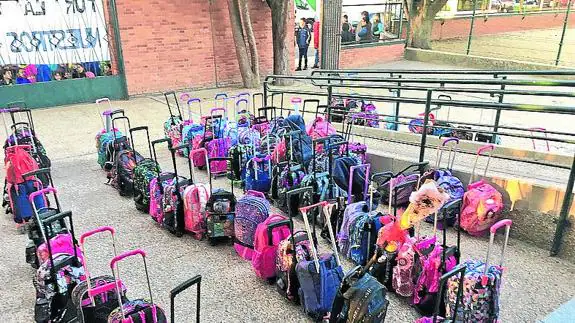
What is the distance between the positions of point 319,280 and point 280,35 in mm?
9222

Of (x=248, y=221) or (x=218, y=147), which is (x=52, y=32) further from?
(x=248, y=221)

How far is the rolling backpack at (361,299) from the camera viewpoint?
256cm

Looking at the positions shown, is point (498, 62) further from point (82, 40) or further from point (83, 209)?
point (83, 209)

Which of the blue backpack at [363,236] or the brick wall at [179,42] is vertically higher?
the brick wall at [179,42]

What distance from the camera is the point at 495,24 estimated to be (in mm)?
19969

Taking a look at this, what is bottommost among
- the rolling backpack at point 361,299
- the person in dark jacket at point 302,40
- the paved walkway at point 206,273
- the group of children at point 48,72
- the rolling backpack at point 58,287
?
the paved walkway at point 206,273

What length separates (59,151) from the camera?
23.5ft

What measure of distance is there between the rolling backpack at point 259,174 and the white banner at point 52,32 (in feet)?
22.2

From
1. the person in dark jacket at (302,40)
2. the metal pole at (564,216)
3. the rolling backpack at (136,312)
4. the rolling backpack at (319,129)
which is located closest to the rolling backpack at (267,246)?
the rolling backpack at (136,312)

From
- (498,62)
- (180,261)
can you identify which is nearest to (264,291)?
(180,261)

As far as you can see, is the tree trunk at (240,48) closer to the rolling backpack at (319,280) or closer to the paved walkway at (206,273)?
the paved walkway at (206,273)

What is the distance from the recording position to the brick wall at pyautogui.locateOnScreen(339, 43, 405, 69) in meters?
14.4

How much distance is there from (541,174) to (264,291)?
125 inches

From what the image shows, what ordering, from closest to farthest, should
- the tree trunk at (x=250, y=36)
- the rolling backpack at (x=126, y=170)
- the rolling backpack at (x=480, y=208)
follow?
the rolling backpack at (x=480, y=208) < the rolling backpack at (x=126, y=170) < the tree trunk at (x=250, y=36)
